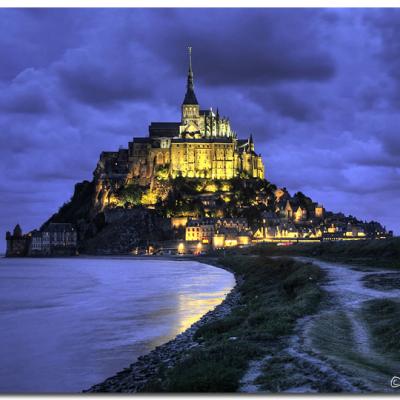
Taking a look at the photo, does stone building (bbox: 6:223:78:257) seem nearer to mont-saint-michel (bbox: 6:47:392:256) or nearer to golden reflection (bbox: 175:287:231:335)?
mont-saint-michel (bbox: 6:47:392:256)

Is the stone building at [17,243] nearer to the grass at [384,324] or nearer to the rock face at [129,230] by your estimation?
the rock face at [129,230]

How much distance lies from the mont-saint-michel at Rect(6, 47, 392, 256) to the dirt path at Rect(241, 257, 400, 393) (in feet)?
331

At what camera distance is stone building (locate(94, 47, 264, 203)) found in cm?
14825

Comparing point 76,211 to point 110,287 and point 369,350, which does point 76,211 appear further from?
point 369,350

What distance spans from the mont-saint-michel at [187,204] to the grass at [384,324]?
3870 inches

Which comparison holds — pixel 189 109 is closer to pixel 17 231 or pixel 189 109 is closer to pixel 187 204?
pixel 187 204

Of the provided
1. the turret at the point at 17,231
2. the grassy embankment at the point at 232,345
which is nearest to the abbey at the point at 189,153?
the turret at the point at 17,231

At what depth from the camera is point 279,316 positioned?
18922mm

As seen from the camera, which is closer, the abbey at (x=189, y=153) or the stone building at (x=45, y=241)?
the abbey at (x=189, y=153)

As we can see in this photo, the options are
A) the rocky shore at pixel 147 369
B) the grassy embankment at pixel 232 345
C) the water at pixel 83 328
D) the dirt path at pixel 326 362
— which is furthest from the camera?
the water at pixel 83 328

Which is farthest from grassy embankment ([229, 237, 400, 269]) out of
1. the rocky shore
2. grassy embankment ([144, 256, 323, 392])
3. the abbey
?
the abbey

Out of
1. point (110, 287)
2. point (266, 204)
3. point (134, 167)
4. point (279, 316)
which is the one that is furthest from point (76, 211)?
point (279, 316)

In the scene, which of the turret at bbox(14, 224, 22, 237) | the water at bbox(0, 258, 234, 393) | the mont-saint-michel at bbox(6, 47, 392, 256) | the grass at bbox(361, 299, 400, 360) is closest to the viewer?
the grass at bbox(361, 299, 400, 360)

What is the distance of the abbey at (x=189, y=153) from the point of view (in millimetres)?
148250
